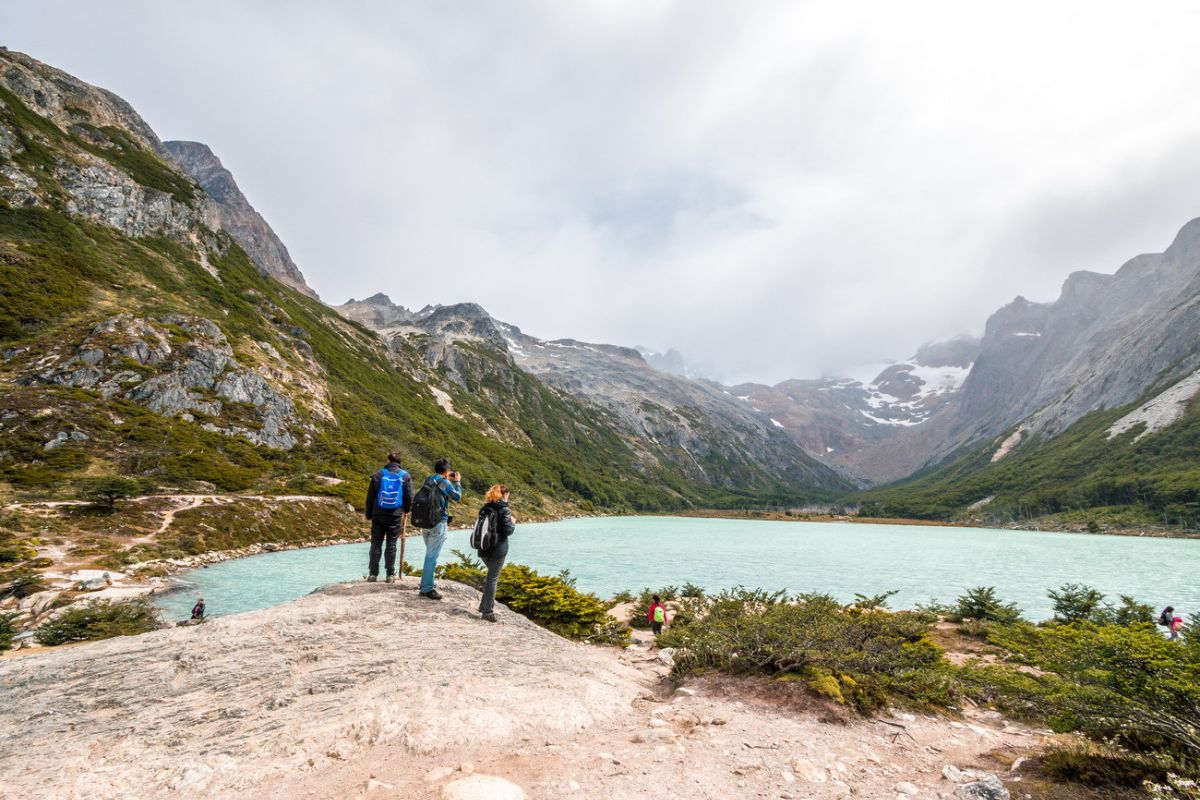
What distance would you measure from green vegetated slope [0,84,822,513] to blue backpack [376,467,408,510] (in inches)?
1891

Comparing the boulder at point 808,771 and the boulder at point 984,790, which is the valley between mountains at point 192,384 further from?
the boulder at point 984,790

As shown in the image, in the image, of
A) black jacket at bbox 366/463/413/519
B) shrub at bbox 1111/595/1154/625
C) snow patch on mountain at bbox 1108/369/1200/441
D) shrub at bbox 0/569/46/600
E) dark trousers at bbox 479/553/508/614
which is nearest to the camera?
dark trousers at bbox 479/553/508/614

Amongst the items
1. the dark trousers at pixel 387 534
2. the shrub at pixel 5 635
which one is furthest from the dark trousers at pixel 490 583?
the shrub at pixel 5 635

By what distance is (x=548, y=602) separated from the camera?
52.3ft

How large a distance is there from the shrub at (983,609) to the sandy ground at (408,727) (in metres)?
15.5

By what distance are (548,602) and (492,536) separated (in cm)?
629

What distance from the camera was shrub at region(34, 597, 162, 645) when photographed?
53.5ft

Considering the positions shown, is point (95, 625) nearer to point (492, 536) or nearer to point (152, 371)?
point (492, 536)

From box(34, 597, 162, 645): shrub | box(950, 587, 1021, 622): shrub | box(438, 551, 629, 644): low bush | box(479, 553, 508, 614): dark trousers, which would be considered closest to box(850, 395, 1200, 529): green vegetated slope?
box(950, 587, 1021, 622): shrub

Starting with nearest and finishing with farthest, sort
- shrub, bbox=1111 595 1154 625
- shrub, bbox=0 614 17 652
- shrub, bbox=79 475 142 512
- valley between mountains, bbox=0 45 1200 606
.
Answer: shrub, bbox=0 614 17 652, shrub, bbox=1111 595 1154 625, shrub, bbox=79 475 142 512, valley between mountains, bbox=0 45 1200 606

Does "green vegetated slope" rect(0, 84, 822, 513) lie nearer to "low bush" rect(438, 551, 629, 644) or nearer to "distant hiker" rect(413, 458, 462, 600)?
"low bush" rect(438, 551, 629, 644)

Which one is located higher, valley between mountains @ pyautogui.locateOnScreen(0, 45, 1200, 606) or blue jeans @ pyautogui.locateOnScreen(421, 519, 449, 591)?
valley between mountains @ pyautogui.locateOnScreen(0, 45, 1200, 606)

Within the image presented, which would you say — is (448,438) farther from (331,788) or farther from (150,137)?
(150,137)

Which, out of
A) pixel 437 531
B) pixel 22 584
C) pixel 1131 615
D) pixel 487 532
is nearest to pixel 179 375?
pixel 22 584
